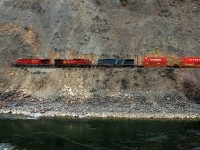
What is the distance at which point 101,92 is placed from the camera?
64.5 m

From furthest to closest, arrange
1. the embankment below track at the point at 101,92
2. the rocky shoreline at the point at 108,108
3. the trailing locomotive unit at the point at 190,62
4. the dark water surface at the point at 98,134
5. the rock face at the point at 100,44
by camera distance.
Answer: the trailing locomotive unit at the point at 190,62, the rock face at the point at 100,44, the embankment below track at the point at 101,92, the rocky shoreline at the point at 108,108, the dark water surface at the point at 98,134

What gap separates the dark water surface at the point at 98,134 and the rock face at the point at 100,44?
527 cm

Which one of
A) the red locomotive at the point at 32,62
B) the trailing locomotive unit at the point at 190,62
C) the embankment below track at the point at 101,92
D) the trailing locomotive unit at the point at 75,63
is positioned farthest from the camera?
the red locomotive at the point at 32,62

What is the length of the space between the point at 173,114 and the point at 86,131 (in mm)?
14214

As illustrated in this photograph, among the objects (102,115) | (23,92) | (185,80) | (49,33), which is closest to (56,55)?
(49,33)

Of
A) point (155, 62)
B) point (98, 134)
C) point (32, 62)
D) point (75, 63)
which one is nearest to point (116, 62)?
point (155, 62)

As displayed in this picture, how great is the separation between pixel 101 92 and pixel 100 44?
438 inches

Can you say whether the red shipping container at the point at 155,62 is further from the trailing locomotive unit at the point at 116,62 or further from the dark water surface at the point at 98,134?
the dark water surface at the point at 98,134

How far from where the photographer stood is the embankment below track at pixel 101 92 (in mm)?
61094

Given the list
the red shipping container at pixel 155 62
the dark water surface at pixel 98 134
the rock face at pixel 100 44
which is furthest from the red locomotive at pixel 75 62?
the dark water surface at pixel 98 134

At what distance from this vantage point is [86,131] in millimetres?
53094

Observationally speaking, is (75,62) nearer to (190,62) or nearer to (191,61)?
(190,62)

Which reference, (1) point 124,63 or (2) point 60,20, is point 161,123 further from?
(2) point 60,20

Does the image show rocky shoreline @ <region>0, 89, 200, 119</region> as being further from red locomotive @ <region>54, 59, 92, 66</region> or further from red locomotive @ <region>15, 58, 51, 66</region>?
red locomotive @ <region>15, 58, 51, 66</region>
